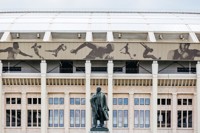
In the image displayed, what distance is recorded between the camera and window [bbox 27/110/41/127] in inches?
2024

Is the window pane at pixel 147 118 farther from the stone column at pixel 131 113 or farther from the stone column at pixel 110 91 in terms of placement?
the stone column at pixel 110 91

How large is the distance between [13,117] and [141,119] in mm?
11037

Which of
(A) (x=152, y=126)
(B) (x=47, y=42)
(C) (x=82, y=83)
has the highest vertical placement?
(B) (x=47, y=42)

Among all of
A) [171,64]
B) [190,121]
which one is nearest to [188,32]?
[171,64]

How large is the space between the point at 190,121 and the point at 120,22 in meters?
11.9

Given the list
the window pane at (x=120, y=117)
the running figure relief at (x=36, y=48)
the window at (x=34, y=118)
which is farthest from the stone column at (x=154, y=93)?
the window at (x=34, y=118)

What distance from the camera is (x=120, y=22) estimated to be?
56.8 m

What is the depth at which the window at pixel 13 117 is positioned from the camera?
51.4 meters

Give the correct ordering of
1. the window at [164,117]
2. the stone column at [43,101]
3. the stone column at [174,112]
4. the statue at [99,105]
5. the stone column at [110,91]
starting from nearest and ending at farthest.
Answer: the statue at [99,105] → the stone column at [110,91] → the stone column at [43,101] → the stone column at [174,112] → the window at [164,117]

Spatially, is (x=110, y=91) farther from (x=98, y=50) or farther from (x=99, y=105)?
(x=99, y=105)

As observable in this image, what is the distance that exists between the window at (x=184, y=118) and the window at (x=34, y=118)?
12.1 metres

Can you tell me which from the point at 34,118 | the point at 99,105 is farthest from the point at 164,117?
the point at 99,105

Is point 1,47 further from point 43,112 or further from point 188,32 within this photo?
point 188,32

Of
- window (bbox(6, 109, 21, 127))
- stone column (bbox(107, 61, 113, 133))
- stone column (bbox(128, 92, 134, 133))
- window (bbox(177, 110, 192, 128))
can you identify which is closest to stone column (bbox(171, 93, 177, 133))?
window (bbox(177, 110, 192, 128))
